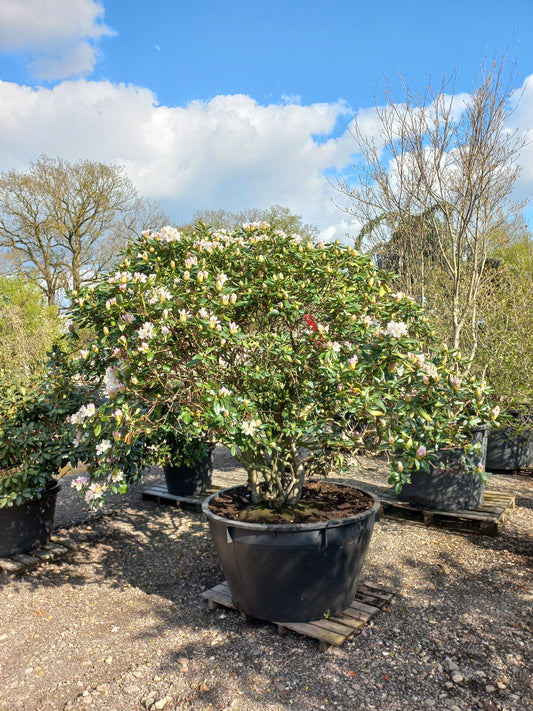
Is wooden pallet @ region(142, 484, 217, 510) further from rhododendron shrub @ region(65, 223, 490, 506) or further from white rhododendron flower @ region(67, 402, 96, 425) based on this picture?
white rhododendron flower @ region(67, 402, 96, 425)

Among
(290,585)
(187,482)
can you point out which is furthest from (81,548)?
(290,585)

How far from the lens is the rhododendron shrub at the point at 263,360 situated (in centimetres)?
248

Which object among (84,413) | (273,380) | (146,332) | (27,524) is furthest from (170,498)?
(146,332)

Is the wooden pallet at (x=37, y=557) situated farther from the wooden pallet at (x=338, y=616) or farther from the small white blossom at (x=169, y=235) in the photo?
the small white blossom at (x=169, y=235)

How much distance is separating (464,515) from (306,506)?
177 centimetres

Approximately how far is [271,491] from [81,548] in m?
1.95

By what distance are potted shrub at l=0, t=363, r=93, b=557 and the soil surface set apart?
3.98ft

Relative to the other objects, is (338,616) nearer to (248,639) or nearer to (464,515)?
(248,639)

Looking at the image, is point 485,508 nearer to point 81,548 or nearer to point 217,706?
point 217,706

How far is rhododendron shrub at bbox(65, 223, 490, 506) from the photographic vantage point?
248 centimetres

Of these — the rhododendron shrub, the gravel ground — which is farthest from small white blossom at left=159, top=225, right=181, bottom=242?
the gravel ground

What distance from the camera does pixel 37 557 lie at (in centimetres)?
377

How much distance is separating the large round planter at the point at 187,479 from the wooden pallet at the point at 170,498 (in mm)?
73

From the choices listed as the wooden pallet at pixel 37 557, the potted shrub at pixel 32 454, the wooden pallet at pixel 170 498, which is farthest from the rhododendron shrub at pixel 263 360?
the wooden pallet at pixel 170 498
